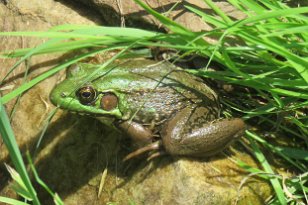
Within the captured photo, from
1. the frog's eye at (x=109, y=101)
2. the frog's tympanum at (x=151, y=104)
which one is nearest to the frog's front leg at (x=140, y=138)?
the frog's tympanum at (x=151, y=104)

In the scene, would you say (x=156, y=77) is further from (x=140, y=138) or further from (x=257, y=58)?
(x=257, y=58)

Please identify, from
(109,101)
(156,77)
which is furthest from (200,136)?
(109,101)

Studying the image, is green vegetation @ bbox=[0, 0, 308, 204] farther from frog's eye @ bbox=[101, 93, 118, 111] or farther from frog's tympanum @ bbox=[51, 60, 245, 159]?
frog's eye @ bbox=[101, 93, 118, 111]

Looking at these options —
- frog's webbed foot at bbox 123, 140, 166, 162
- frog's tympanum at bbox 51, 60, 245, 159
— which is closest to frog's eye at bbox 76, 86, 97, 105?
frog's tympanum at bbox 51, 60, 245, 159

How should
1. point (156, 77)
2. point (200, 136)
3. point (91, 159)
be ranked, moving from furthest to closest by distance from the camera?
1. point (91, 159)
2. point (156, 77)
3. point (200, 136)

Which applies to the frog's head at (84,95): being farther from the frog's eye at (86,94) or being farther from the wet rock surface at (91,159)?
the wet rock surface at (91,159)

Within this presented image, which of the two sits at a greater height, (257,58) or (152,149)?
(257,58)

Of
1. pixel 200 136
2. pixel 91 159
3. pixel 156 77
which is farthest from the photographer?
pixel 91 159

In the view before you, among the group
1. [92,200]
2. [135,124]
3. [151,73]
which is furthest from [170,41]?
[92,200]

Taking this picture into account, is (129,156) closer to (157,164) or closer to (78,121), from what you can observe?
(157,164)
